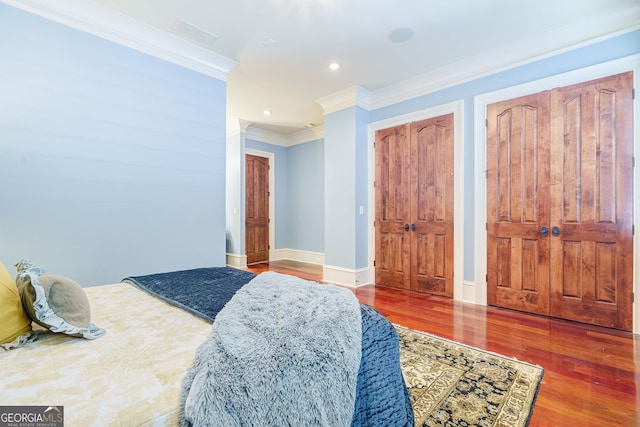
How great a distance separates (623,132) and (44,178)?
A: 4.84 m

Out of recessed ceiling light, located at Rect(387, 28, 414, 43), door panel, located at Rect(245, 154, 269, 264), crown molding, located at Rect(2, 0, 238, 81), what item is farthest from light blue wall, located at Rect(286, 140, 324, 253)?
recessed ceiling light, located at Rect(387, 28, 414, 43)

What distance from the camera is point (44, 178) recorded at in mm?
2191

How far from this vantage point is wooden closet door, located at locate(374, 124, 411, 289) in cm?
386

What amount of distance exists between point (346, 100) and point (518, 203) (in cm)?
256

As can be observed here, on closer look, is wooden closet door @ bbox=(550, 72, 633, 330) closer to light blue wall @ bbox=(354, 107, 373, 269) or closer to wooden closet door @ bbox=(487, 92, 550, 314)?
wooden closet door @ bbox=(487, 92, 550, 314)

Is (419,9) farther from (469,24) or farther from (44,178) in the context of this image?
(44,178)

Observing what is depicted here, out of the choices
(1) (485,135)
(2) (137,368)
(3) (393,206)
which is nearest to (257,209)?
(3) (393,206)

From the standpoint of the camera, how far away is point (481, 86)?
3.25 meters

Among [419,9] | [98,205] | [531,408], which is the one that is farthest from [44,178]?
[531,408]

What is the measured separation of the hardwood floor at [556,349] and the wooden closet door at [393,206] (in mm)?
492

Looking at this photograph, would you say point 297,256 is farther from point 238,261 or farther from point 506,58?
point 506,58

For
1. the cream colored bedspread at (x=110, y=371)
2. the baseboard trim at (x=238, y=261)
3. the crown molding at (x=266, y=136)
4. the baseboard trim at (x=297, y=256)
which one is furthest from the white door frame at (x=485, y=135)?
the crown molding at (x=266, y=136)

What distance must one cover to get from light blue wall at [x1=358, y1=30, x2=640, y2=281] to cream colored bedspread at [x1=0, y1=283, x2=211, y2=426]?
125 inches

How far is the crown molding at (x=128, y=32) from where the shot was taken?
7.34 feet
